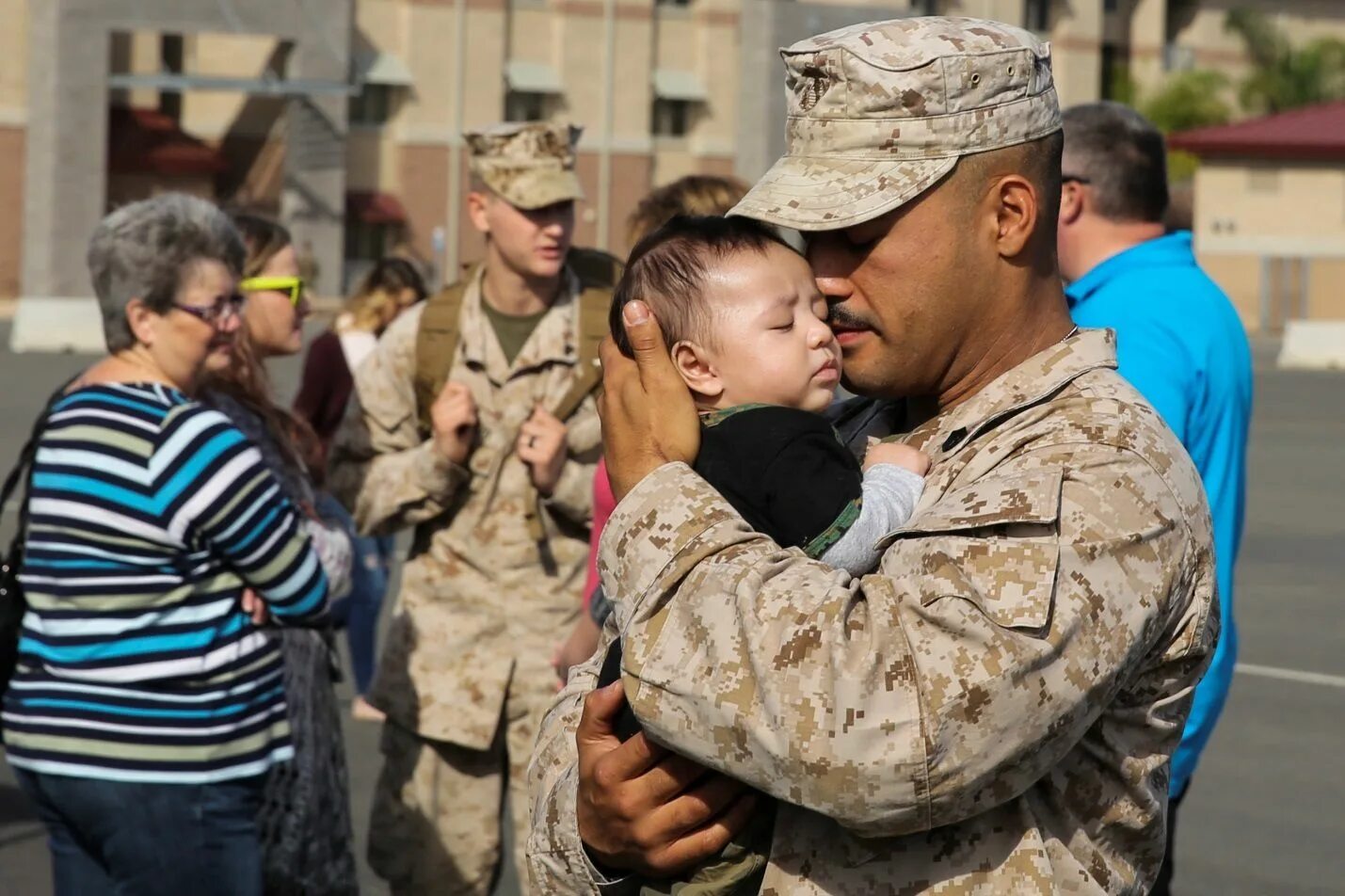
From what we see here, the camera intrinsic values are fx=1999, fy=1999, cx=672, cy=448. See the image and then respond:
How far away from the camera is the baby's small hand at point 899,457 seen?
2.81m

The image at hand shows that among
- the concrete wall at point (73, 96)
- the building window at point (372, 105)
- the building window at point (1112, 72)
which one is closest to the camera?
the concrete wall at point (73, 96)

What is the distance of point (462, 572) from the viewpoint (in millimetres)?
6191

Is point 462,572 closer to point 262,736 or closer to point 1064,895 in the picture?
point 262,736

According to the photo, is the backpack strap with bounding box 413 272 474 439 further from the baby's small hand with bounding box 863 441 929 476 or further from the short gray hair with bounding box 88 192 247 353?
the baby's small hand with bounding box 863 441 929 476

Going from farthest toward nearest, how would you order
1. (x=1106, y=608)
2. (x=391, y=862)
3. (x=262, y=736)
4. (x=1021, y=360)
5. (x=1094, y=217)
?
(x=391, y=862)
(x=1094, y=217)
(x=262, y=736)
(x=1021, y=360)
(x=1106, y=608)

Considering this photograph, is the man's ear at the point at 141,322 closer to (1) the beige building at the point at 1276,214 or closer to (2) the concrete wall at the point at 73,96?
(2) the concrete wall at the point at 73,96

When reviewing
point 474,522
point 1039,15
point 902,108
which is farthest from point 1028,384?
point 1039,15

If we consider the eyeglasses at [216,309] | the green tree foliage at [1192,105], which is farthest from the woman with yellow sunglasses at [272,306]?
the green tree foliage at [1192,105]

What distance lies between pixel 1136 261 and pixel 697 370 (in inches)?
101

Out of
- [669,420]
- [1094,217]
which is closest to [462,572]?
[1094,217]

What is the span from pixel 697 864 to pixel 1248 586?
11.3 m

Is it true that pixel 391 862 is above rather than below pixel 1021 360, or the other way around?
below

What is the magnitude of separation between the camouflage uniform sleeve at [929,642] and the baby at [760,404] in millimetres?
242

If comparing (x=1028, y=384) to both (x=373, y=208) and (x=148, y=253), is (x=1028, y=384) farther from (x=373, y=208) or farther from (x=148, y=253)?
(x=373, y=208)
